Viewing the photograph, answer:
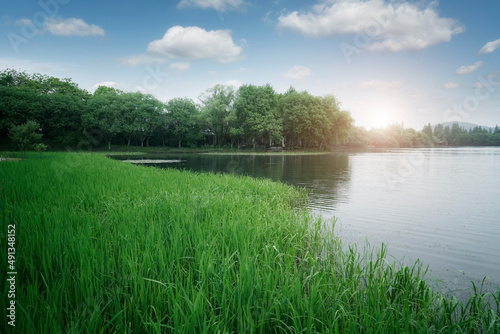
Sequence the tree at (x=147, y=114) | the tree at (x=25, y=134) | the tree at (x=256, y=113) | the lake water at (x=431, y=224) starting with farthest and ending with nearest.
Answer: the tree at (x=147, y=114), the tree at (x=256, y=113), the tree at (x=25, y=134), the lake water at (x=431, y=224)

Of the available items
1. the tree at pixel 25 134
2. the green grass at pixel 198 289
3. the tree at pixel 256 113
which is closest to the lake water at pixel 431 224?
the green grass at pixel 198 289

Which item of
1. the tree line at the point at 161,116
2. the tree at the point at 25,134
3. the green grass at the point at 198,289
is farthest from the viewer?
the tree line at the point at 161,116

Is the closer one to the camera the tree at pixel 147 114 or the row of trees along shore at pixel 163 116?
the row of trees along shore at pixel 163 116

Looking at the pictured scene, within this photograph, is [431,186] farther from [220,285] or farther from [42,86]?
[42,86]

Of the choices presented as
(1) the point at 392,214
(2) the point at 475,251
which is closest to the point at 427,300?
(2) the point at 475,251

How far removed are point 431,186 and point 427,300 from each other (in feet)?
49.4

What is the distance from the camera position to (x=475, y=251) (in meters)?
6.21

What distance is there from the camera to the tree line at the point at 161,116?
5525 centimetres

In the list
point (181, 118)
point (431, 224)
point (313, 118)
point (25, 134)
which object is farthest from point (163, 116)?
point (431, 224)

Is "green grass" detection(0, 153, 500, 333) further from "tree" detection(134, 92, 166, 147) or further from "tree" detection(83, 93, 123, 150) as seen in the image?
"tree" detection(134, 92, 166, 147)

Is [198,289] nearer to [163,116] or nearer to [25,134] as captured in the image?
[25,134]

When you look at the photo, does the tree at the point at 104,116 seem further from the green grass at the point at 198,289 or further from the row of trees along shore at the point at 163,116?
the green grass at the point at 198,289

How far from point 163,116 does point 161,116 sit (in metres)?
0.49

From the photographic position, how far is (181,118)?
66812 mm
